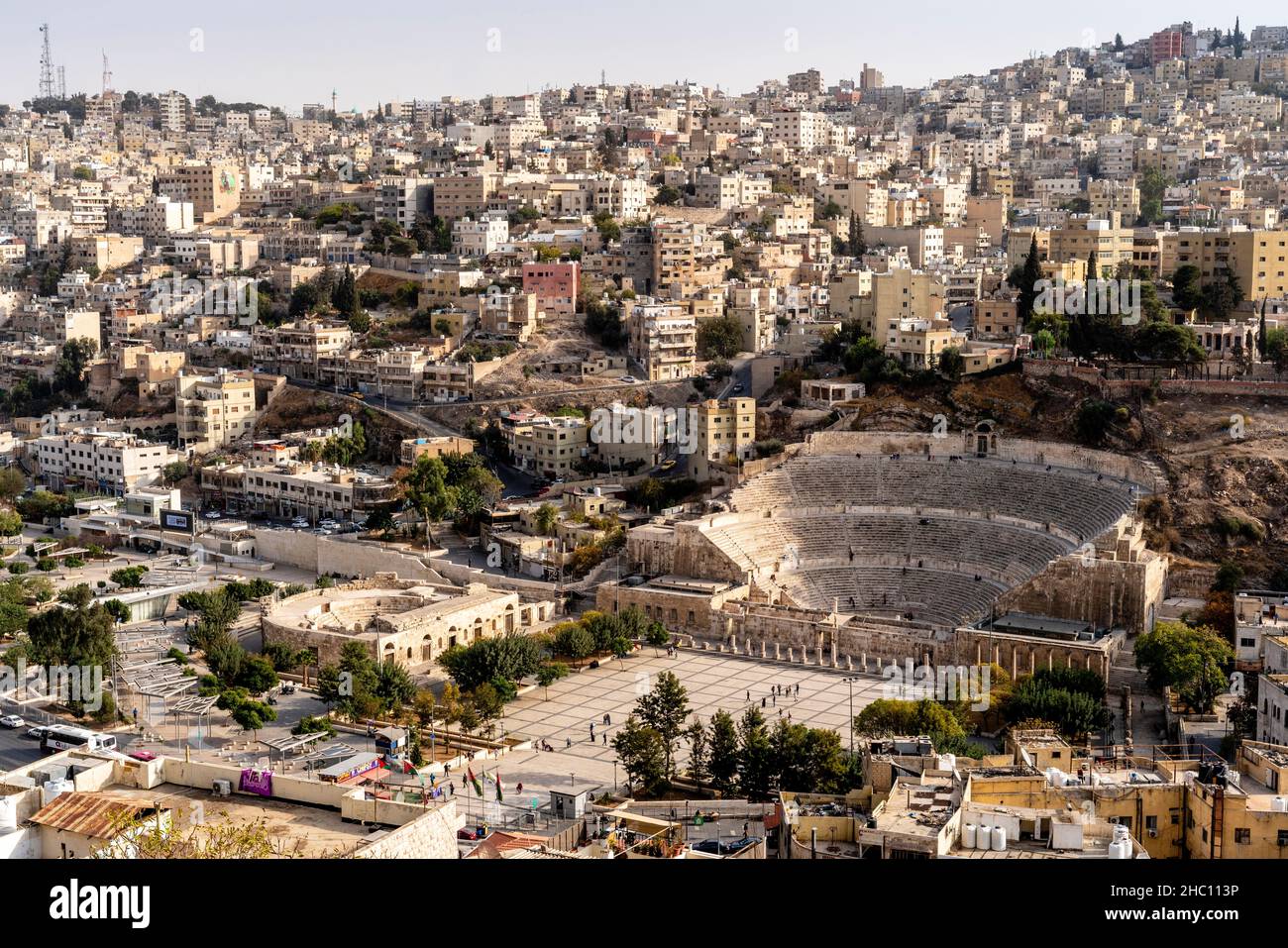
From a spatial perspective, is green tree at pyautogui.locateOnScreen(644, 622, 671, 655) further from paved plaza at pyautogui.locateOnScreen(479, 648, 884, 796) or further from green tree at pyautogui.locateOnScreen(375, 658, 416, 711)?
green tree at pyautogui.locateOnScreen(375, 658, 416, 711)

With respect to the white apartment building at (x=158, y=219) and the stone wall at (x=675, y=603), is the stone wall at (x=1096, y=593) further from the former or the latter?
the white apartment building at (x=158, y=219)

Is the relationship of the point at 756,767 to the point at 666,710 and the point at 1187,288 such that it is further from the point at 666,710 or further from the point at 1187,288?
the point at 1187,288

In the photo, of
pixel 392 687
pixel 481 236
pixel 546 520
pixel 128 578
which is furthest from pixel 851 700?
pixel 481 236

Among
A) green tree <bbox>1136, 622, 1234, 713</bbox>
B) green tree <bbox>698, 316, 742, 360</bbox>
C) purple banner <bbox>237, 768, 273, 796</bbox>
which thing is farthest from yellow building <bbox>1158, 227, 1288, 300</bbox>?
purple banner <bbox>237, 768, 273, 796</bbox>

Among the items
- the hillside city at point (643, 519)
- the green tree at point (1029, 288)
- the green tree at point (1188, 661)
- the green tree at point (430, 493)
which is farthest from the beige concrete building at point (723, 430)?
the green tree at point (1188, 661)

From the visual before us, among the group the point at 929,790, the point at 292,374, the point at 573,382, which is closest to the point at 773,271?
the point at 573,382

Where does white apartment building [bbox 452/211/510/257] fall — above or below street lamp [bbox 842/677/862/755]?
above
